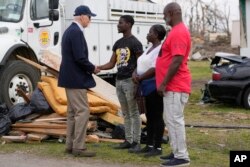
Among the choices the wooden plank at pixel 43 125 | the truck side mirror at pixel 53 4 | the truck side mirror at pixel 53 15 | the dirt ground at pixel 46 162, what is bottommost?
the dirt ground at pixel 46 162

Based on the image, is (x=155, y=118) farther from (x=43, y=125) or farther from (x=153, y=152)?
(x=43, y=125)

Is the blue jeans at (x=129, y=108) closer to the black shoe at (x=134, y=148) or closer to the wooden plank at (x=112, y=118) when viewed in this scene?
the black shoe at (x=134, y=148)

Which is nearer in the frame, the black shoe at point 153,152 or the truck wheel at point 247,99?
the black shoe at point 153,152

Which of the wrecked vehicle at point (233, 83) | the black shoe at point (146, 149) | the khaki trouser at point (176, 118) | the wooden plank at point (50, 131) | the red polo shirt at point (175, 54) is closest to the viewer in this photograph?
the red polo shirt at point (175, 54)

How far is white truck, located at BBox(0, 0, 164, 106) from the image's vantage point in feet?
36.4

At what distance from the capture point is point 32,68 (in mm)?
11531

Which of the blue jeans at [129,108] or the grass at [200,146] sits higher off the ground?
the blue jeans at [129,108]

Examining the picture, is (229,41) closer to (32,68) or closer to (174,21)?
(32,68)

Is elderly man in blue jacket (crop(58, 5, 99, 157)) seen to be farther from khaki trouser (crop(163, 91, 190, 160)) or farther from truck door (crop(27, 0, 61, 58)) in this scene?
truck door (crop(27, 0, 61, 58))

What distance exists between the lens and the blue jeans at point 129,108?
8.14 metres

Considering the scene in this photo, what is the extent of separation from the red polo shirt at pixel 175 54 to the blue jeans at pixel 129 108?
3.25 ft

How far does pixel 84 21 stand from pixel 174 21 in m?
1.49

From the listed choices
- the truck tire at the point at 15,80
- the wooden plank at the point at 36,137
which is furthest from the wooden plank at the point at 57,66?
the wooden plank at the point at 36,137

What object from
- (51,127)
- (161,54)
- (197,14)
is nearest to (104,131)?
(51,127)
